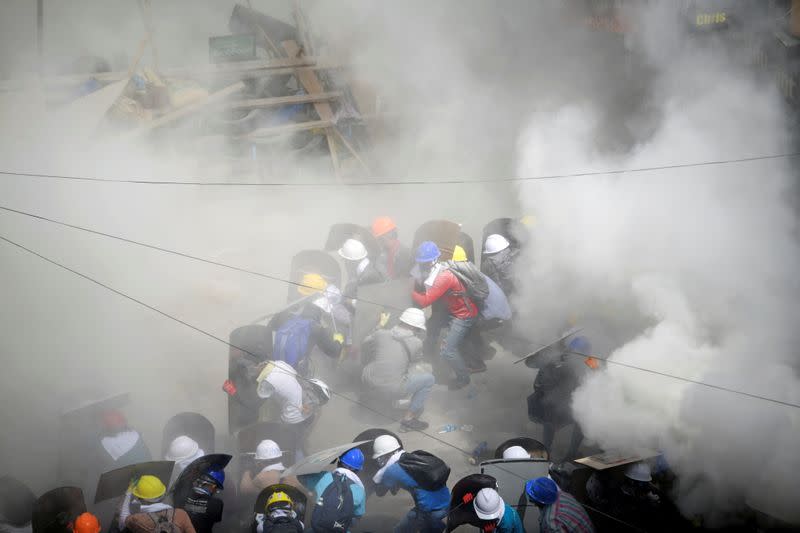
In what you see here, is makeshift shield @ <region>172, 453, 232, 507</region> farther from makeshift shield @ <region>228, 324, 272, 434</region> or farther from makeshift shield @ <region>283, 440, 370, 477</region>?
makeshift shield @ <region>228, 324, 272, 434</region>

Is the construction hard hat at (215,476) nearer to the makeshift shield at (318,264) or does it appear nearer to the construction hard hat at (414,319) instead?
the construction hard hat at (414,319)

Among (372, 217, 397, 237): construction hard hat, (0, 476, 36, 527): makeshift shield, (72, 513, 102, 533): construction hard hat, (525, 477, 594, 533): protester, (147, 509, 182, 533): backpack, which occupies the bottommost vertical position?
(0, 476, 36, 527): makeshift shield

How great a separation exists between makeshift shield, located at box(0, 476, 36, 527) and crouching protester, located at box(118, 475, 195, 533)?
0.98 meters

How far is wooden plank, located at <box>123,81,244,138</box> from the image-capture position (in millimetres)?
7797

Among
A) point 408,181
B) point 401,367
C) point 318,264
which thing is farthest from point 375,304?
point 408,181

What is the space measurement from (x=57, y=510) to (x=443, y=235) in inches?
Result: 176

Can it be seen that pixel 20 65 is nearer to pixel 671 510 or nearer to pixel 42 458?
pixel 42 458

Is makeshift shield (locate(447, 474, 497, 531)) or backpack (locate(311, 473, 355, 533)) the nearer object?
makeshift shield (locate(447, 474, 497, 531))

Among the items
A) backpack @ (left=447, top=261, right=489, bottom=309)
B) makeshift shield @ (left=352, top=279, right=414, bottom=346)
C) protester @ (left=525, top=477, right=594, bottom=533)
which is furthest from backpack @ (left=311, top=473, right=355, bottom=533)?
makeshift shield @ (left=352, top=279, right=414, bottom=346)

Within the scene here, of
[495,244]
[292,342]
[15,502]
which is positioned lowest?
[15,502]

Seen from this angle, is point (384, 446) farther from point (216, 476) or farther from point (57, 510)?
point (57, 510)

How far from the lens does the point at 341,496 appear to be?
3.81 m

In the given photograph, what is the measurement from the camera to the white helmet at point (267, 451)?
176 inches

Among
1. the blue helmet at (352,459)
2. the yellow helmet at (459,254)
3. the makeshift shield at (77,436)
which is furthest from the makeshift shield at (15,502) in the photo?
the yellow helmet at (459,254)
